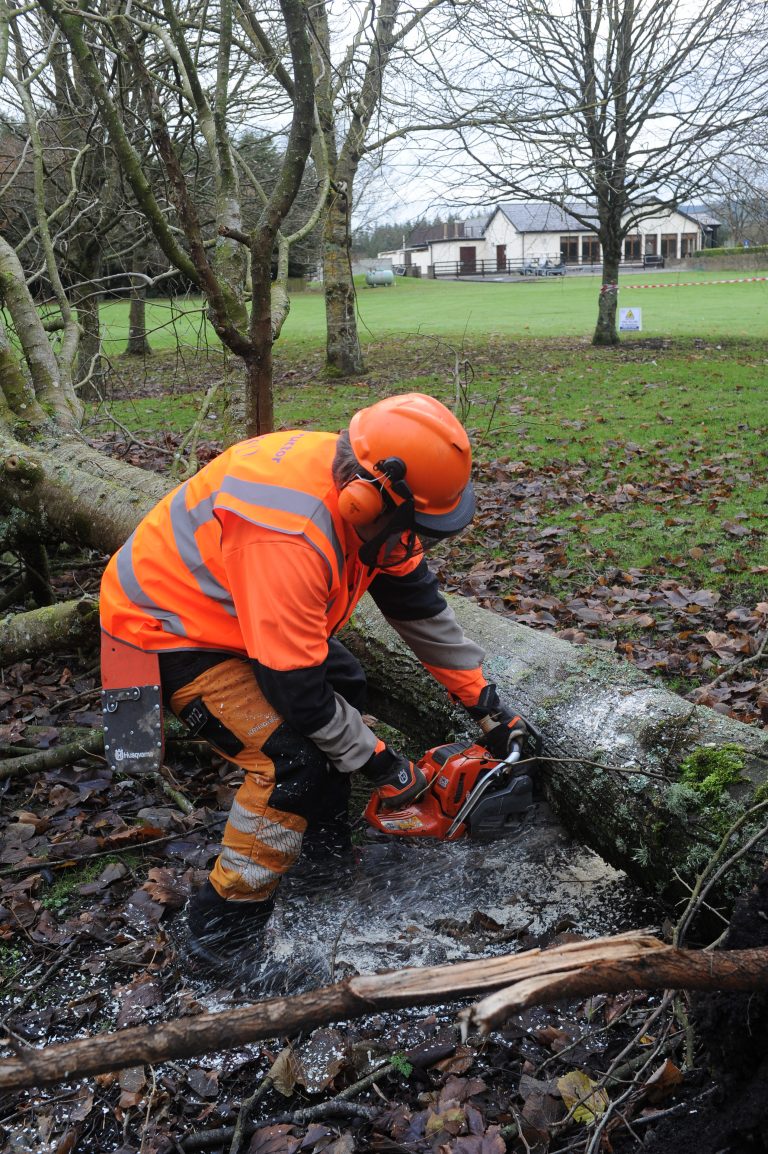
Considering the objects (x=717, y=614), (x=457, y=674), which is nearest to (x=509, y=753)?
(x=457, y=674)

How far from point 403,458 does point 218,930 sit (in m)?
1.64

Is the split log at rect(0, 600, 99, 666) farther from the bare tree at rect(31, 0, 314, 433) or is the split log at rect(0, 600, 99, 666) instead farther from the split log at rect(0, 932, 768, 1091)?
→ the split log at rect(0, 932, 768, 1091)

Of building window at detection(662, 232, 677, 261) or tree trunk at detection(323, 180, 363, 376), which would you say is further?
building window at detection(662, 232, 677, 261)

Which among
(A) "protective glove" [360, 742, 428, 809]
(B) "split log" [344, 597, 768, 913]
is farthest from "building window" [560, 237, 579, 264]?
(A) "protective glove" [360, 742, 428, 809]

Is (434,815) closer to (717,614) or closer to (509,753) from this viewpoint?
(509,753)

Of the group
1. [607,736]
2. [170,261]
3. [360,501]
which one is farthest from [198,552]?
[170,261]

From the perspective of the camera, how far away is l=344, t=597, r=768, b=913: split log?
2486mm

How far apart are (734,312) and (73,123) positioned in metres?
18.5

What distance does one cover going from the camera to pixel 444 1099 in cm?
224

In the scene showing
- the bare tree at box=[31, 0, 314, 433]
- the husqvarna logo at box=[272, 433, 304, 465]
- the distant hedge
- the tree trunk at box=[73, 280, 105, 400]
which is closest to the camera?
the husqvarna logo at box=[272, 433, 304, 465]

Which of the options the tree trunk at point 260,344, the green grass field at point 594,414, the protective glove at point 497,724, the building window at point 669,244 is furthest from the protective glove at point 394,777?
the building window at point 669,244

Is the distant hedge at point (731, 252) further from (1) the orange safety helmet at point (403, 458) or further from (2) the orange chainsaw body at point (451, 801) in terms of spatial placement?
Result: (1) the orange safety helmet at point (403, 458)

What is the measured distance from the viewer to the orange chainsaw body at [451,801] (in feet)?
9.71

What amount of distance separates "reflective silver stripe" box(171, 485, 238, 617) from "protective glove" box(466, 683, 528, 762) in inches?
36.2
